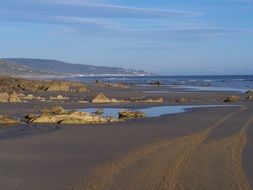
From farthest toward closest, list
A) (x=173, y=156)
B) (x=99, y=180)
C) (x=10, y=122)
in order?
(x=10, y=122), (x=173, y=156), (x=99, y=180)

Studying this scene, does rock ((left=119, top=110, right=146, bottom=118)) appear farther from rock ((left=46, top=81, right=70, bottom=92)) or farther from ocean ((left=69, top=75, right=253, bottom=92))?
ocean ((left=69, top=75, right=253, bottom=92))

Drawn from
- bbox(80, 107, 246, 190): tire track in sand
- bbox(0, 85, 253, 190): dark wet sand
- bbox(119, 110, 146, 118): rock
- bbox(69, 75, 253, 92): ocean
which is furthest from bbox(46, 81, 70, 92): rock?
bbox(80, 107, 246, 190): tire track in sand

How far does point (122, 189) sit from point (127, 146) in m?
5.60

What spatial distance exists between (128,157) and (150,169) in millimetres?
1754

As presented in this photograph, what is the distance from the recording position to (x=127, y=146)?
15.0 metres

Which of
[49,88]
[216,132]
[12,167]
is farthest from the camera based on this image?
[49,88]

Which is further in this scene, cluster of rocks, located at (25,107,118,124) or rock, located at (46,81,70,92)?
rock, located at (46,81,70,92)

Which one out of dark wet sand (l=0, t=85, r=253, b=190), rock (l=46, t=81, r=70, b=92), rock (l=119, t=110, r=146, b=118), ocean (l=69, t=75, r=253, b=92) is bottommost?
ocean (l=69, t=75, r=253, b=92)

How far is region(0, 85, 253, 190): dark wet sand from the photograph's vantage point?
10008mm

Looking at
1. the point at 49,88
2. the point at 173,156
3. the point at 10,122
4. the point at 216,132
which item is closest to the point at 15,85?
the point at 49,88

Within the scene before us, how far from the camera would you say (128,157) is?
12.9 m

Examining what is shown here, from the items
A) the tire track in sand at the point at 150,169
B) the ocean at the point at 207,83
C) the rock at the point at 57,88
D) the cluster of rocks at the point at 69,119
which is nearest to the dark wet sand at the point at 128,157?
the tire track in sand at the point at 150,169

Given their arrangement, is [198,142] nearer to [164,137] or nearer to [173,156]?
[164,137]

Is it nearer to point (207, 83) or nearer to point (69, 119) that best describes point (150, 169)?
point (69, 119)
